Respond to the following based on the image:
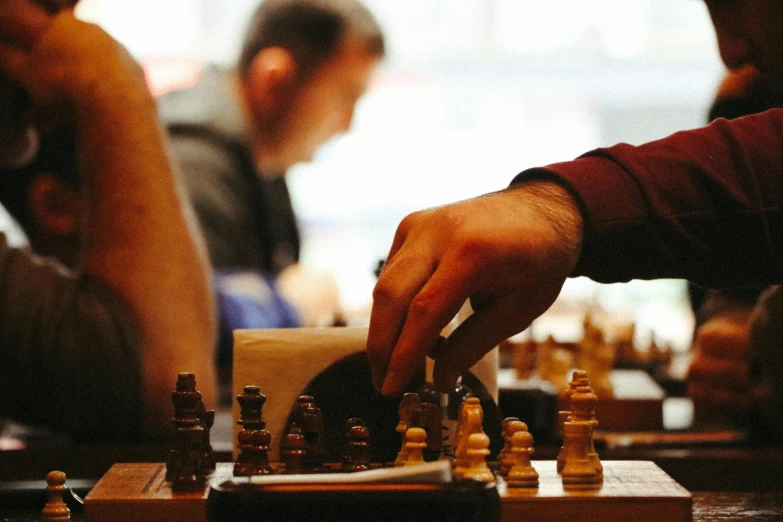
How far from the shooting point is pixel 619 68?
16.1 ft

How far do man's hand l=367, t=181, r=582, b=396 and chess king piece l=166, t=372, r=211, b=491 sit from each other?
0.16m

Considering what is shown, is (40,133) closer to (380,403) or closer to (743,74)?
(380,403)

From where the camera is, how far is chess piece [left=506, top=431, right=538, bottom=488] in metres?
0.88

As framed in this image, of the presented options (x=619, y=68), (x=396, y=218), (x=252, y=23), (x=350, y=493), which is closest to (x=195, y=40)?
(x=396, y=218)

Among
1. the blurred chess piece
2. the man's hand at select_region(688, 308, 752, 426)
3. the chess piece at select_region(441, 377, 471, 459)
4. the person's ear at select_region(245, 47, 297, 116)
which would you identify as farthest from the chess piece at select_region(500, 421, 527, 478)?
the person's ear at select_region(245, 47, 297, 116)

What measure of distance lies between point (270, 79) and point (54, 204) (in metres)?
1.14

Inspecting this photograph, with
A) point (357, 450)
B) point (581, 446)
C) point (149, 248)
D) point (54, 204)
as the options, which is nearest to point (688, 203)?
point (581, 446)

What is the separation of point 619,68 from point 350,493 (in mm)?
4542

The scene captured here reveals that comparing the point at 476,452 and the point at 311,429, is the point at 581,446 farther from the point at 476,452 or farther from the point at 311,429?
the point at 311,429

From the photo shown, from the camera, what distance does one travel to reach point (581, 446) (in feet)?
3.02

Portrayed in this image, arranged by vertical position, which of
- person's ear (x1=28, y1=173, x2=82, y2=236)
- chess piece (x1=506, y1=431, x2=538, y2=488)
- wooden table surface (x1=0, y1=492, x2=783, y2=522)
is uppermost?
person's ear (x1=28, y1=173, x2=82, y2=236)

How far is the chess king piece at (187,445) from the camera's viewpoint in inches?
33.5

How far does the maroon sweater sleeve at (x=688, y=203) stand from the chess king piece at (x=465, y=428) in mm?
171

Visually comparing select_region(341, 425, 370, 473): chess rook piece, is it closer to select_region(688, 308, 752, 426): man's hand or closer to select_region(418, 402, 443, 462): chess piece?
select_region(418, 402, 443, 462): chess piece
